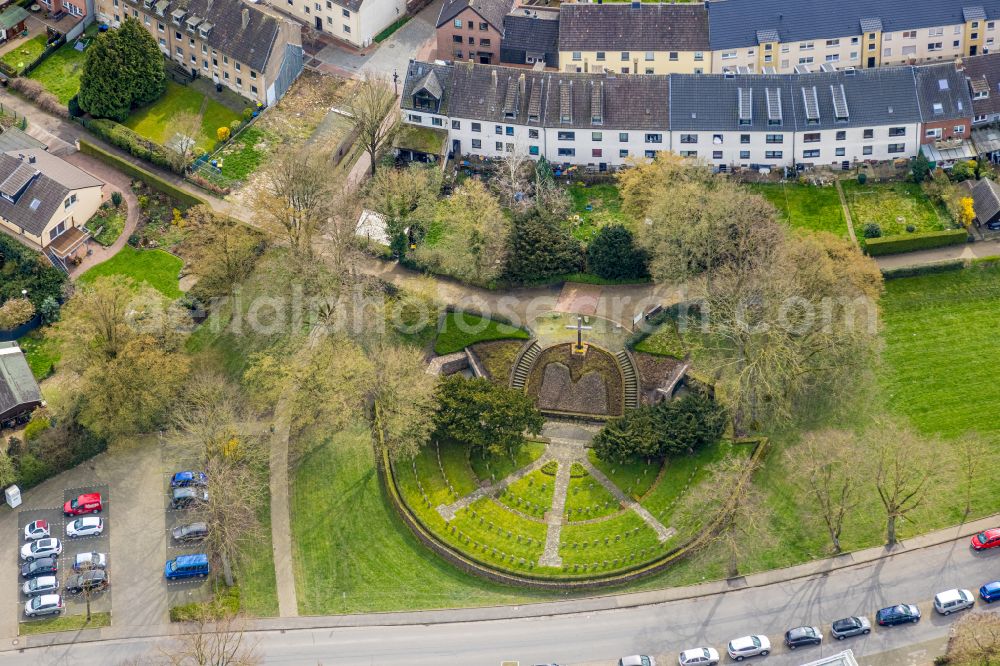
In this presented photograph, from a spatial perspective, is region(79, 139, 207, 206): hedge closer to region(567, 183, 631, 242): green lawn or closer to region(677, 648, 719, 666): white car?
region(567, 183, 631, 242): green lawn

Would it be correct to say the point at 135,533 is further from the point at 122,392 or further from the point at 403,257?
the point at 403,257

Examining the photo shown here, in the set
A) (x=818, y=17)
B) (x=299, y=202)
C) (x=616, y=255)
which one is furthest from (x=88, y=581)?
(x=818, y=17)

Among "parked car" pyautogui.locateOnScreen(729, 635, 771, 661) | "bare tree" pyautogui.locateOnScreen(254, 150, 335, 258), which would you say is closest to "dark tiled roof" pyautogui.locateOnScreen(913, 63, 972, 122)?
"bare tree" pyautogui.locateOnScreen(254, 150, 335, 258)

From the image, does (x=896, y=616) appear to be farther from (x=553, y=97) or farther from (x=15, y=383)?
(x=15, y=383)

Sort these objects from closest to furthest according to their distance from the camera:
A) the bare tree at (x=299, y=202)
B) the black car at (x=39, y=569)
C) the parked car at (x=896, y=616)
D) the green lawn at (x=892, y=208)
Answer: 1. the parked car at (x=896, y=616)
2. the black car at (x=39, y=569)
3. the bare tree at (x=299, y=202)
4. the green lawn at (x=892, y=208)

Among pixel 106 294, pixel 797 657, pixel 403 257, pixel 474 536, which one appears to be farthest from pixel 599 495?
pixel 106 294

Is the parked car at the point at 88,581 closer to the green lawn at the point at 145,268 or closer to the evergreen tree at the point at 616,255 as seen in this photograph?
the green lawn at the point at 145,268

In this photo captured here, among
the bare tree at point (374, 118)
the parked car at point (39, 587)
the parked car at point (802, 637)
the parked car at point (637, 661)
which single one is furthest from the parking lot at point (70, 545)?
the parked car at point (802, 637)
